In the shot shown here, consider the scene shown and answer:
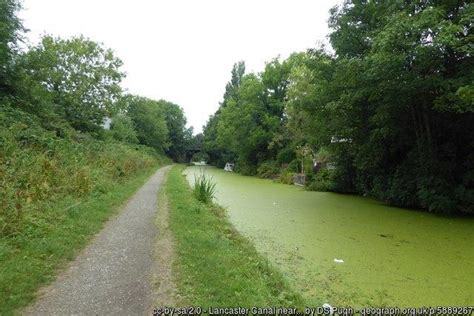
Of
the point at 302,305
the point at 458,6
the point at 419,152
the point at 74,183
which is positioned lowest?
the point at 302,305

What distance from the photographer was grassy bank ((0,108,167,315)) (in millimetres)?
3959

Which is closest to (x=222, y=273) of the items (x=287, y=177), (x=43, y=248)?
(x=43, y=248)

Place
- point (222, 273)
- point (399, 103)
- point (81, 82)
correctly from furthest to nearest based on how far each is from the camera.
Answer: point (81, 82) → point (399, 103) → point (222, 273)

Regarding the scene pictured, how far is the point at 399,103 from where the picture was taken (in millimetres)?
10672

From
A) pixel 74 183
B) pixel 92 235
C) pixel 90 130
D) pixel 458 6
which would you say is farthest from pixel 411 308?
pixel 90 130

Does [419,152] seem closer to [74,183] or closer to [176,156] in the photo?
[74,183]

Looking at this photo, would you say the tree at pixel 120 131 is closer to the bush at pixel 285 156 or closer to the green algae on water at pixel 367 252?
the bush at pixel 285 156

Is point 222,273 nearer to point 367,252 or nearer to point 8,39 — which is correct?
point 367,252

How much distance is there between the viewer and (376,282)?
15.3 feet

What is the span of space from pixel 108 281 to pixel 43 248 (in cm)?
148

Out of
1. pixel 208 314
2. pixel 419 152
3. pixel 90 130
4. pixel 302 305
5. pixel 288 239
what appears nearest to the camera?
pixel 208 314

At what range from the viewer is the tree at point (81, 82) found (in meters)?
19.6

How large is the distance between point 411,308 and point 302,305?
127 centimetres

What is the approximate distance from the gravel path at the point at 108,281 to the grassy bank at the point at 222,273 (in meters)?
0.43
